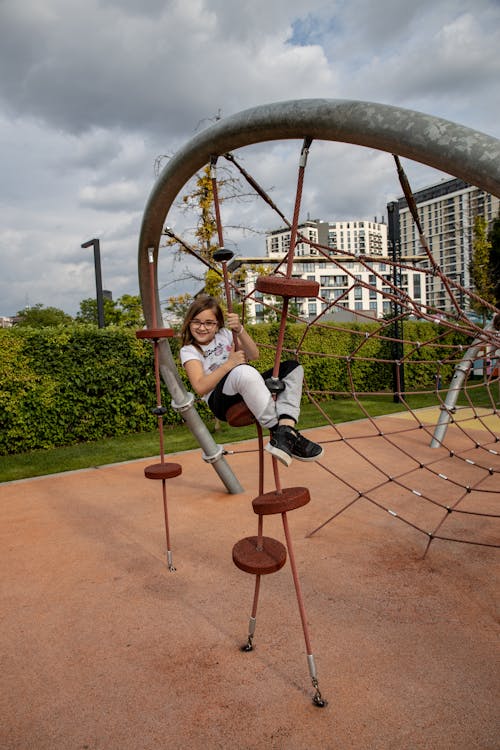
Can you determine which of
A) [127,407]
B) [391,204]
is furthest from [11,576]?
[391,204]

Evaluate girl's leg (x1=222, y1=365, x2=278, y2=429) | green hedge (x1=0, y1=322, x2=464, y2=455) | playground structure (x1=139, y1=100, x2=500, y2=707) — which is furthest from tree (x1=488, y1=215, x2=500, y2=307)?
girl's leg (x1=222, y1=365, x2=278, y2=429)

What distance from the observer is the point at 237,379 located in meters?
2.74

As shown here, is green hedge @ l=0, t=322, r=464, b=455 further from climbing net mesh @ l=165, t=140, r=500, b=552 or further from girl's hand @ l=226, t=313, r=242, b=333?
girl's hand @ l=226, t=313, r=242, b=333

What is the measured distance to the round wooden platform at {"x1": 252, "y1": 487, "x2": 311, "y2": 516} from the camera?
208 centimetres

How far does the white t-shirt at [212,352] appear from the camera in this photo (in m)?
3.27

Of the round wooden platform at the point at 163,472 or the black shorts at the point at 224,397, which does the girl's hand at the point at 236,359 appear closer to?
the black shorts at the point at 224,397

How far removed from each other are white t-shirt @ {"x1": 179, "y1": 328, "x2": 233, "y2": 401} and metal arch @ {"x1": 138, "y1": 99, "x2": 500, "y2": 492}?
1.06m

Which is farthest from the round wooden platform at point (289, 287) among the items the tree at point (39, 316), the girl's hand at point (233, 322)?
the tree at point (39, 316)

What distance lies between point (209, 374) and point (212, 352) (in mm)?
409

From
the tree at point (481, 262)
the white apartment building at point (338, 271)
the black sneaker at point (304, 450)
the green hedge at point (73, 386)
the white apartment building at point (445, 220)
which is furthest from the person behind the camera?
the white apartment building at point (445, 220)

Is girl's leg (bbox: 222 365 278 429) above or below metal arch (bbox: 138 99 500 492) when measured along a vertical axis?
below

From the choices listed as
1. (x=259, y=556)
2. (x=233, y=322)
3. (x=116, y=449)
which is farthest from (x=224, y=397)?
(x=116, y=449)

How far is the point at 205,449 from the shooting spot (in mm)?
5109

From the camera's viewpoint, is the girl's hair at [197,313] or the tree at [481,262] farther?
the tree at [481,262]
